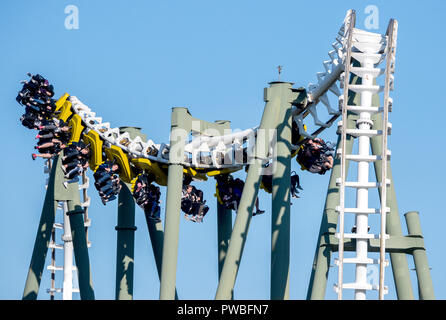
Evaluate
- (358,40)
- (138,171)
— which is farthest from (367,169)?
(138,171)

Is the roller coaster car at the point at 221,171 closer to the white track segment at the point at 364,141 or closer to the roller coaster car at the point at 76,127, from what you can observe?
the roller coaster car at the point at 76,127

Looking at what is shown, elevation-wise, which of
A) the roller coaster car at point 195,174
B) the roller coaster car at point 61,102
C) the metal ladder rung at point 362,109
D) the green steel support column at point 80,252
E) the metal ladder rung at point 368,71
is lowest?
the green steel support column at point 80,252

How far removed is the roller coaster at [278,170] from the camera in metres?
17.7

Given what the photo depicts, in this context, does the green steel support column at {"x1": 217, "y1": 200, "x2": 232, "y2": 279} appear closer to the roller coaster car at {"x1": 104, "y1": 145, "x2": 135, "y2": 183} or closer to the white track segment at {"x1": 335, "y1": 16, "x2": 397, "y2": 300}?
the roller coaster car at {"x1": 104, "y1": 145, "x2": 135, "y2": 183}

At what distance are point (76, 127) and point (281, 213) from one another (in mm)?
5406

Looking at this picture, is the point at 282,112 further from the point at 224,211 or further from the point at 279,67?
the point at 224,211

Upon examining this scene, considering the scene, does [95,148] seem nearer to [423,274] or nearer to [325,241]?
[325,241]

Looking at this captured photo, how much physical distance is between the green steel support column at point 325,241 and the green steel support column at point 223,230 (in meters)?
4.14

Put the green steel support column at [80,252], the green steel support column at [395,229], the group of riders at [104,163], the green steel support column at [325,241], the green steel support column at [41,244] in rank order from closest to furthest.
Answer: the green steel support column at [325,241] → the green steel support column at [395,229] → the group of riders at [104,163] → the green steel support column at [80,252] → the green steel support column at [41,244]

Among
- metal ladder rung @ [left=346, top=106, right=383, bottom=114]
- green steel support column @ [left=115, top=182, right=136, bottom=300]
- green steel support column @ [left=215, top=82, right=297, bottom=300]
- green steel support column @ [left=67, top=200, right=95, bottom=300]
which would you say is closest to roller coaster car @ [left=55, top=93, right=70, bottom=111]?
green steel support column @ [left=67, top=200, right=95, bottom=300]

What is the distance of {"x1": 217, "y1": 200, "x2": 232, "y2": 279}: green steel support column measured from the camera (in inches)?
978

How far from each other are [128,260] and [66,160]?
3078 millimetres

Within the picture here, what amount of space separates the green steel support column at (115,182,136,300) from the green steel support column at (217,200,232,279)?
1.91m

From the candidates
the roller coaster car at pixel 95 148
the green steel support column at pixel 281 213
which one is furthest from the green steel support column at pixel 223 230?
the green steel support column at pixel 281 213
